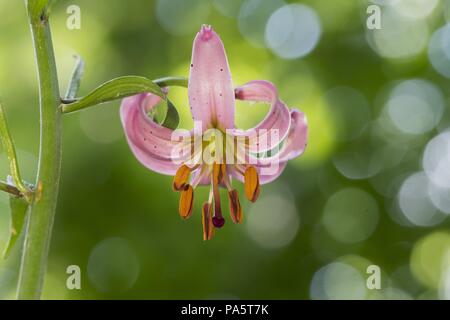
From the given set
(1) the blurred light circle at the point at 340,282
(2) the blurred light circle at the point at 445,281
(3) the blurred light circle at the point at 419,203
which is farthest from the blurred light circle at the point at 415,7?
(1) the blurred light circle at the point at 340,282

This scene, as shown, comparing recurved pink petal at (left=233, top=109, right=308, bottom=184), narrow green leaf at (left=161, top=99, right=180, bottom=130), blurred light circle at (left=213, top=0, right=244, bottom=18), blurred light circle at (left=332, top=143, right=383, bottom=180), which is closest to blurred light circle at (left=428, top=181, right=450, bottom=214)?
blurred light circle at (left=332, top=143, right=383, bottom=180)

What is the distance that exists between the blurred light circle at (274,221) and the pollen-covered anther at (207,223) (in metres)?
4.69

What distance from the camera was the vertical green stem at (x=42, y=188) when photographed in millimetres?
989

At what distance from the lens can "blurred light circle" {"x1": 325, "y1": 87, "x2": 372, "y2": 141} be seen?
6.32 meters

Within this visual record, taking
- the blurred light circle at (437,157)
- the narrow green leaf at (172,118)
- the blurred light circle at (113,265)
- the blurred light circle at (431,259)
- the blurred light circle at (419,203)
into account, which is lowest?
the narrow green leaf at (172,118)

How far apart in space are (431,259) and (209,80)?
6.37 meters

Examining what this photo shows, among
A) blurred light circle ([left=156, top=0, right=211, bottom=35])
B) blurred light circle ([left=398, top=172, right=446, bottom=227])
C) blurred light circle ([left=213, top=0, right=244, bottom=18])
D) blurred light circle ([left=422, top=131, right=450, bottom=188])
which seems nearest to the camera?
blurred light circle ([left=156, top=0, right=211, bottom=35])

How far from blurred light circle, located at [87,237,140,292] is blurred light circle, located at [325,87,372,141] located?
2.07 m

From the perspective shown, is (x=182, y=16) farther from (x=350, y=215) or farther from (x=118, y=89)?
(x=118, y=89)

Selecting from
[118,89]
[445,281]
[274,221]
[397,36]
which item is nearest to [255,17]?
[397,36]

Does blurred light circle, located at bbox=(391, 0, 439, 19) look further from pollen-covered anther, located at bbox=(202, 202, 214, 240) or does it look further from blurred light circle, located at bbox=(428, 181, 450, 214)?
pollen-covered anther, located at bbox=(202, 202, 214, 240)

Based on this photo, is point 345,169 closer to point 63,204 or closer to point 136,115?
point 63,204

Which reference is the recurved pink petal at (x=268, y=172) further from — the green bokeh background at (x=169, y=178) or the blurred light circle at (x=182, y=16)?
the blurred light circle at (x=182, y=16)

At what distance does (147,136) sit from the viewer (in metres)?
1.32
